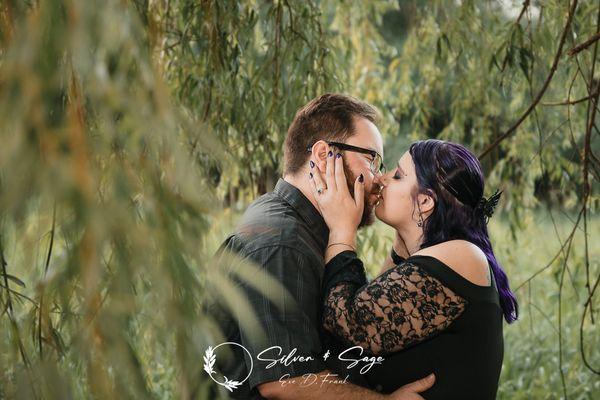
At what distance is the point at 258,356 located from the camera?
1.63 m

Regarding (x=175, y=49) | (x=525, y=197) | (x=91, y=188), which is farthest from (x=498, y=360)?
(x=525, y=197)

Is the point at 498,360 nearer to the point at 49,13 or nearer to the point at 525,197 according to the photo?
the point at 49,13

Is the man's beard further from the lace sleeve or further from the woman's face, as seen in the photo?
the lace sleeve

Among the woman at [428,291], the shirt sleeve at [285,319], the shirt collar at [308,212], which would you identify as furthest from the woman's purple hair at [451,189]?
the shirt sleeve at [285,319]

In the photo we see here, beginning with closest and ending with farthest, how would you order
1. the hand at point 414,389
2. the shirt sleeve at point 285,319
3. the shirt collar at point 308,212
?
the shirt sleeve at point 285,319
the hand at point 414,389
the shirt collar at point 308,212

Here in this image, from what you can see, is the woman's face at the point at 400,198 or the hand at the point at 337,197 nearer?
the hand at the point at 337,197

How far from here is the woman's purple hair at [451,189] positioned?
1.87m

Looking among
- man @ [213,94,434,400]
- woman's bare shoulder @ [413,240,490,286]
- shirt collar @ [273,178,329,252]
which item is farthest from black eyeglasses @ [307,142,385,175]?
woman's bare shoulder @ [413,240,490,286]

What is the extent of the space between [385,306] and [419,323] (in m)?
0.09

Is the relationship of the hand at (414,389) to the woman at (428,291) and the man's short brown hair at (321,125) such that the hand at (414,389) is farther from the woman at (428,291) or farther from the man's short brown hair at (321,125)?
the man's short brown hair at (321,125)

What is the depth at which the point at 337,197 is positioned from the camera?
180 cm

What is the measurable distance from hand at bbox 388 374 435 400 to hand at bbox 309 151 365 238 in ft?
1.10

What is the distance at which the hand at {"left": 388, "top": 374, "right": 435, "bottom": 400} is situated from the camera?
5.63 ft

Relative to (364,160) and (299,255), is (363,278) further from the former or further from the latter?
(364,160)
